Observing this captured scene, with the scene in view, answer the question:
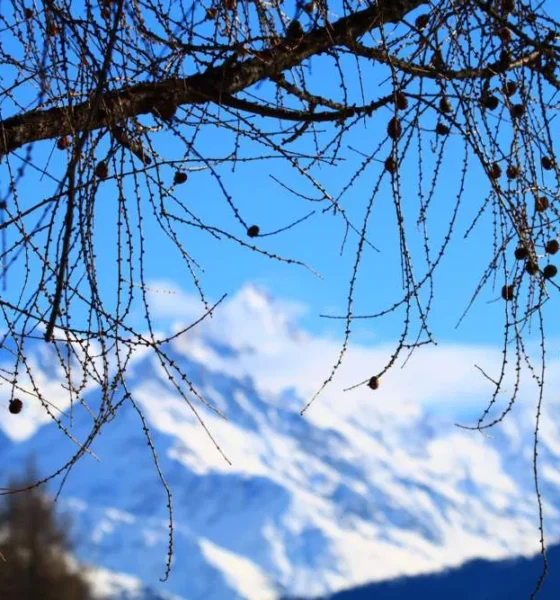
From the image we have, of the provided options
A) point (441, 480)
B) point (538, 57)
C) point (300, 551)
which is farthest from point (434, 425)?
point (538, 57)

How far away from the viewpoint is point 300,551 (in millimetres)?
143000

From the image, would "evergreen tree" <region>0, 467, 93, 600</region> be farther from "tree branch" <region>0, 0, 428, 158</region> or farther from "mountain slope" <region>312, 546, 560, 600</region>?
"mountain slope" <region>312, 546, 560, 600</region>

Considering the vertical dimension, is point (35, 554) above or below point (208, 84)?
above

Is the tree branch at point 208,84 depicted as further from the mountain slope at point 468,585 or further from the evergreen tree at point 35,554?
the mountain slope at point 468,585

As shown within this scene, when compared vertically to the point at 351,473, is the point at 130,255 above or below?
below

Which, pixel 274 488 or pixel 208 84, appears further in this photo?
pixel 274 488

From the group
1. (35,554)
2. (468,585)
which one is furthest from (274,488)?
(35,554)

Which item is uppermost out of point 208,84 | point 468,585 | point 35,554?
point 468,585

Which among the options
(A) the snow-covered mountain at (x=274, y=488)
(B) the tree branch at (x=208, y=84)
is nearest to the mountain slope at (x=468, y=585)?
(A) the snow-covered mountain at (x=274, y=488)

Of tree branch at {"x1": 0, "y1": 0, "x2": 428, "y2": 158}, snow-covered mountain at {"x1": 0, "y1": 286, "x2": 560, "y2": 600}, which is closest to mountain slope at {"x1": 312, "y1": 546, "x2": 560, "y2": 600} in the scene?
snow-covered mountain at {"x1": 0, "y1": 286, "x2": 560, "y2": 600}

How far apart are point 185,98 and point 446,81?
48cm

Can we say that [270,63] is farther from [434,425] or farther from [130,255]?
[434,425]

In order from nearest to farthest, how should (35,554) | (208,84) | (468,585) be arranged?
(208,84), (35,554), (468,585)

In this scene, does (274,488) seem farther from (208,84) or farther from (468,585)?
(208,84)
